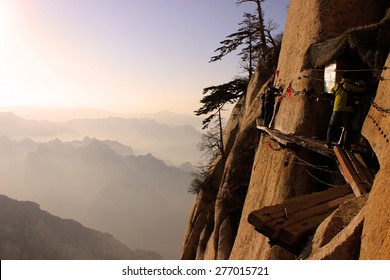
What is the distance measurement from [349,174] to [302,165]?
263 cm

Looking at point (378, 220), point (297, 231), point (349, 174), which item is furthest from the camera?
point (349, 174)

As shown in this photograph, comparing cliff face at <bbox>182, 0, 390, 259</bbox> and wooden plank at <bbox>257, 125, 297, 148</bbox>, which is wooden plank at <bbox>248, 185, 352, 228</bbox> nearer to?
cliff face at <bbox>182, 0, 390, 259</bbox>

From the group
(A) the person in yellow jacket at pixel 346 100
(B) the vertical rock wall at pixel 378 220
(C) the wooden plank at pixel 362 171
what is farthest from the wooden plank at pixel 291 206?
(B) the vertical rock wall at pixel 378 220

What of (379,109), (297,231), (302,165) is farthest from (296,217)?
(302,165)

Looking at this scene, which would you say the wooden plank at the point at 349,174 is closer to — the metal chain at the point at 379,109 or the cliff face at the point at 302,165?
the cliff face at the point at 302,165

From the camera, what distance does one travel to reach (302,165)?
9336 millimetres

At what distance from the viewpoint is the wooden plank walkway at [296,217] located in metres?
5.51

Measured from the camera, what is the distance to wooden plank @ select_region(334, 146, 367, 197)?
626 centimetres

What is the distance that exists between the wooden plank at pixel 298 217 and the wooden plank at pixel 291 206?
10 centimetres

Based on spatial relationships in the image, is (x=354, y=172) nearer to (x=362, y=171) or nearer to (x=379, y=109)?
(x=362, y=171)

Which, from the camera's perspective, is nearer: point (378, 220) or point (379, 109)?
point (378, 220)

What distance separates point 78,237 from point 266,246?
5233 inches

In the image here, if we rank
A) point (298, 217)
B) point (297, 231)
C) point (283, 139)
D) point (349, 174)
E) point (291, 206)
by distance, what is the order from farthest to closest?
point (283, 139) → point (349, 174) → point (291, 206) → point (298, 217) → point (297, 231)
